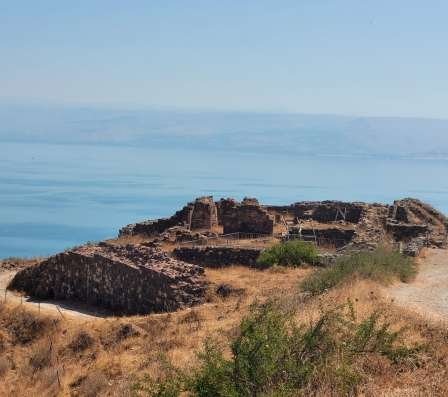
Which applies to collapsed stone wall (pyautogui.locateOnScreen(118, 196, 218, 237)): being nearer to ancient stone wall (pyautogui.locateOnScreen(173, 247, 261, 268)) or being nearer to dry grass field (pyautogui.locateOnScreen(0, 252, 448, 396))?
ancient stone wall (pyautogui.locateOnScreen(173, 247, 261, 268))

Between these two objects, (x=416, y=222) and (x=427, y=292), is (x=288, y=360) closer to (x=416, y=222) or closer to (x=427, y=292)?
(x=427, y=292)

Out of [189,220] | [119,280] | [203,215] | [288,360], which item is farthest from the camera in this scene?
[203,215]

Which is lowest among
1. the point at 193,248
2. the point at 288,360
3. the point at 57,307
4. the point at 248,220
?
the point at 57,307

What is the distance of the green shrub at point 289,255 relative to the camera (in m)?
23.9

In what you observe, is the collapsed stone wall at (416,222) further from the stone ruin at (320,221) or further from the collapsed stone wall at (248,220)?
the collapsed stone wall at (248,220)

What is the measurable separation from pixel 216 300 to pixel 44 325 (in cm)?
463

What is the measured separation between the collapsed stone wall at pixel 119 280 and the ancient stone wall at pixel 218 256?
3946mm

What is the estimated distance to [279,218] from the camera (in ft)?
127

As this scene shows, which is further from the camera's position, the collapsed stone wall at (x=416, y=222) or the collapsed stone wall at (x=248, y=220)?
the collapsed stone wall at (x=248, y=220)

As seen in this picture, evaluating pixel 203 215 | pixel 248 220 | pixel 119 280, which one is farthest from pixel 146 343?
pixel 203 215

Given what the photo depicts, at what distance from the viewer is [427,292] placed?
56.4 ft

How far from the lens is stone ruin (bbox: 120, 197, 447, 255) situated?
30.2 metres

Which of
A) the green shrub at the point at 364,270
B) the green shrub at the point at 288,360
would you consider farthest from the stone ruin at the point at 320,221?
the green shrub at the point at 288,360

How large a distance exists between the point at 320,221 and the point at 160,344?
23.5 metres
